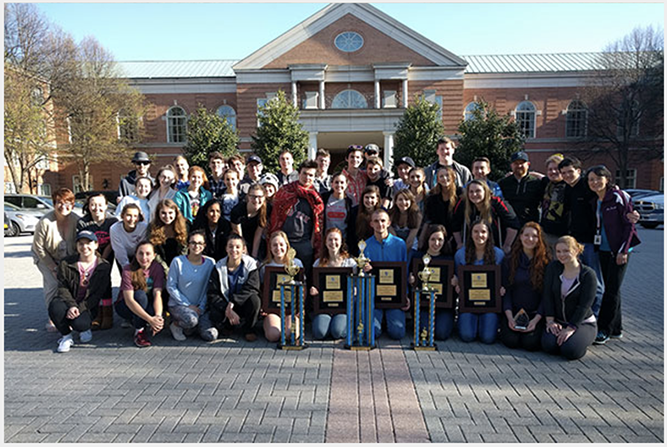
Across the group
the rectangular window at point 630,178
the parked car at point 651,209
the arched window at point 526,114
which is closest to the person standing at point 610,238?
the parked car at point 651,209

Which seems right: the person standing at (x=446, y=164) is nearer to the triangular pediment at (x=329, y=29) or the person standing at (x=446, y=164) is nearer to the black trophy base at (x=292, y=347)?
the black trophy base at (x=292, y=347)

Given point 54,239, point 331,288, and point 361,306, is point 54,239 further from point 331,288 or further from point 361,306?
point 361,306

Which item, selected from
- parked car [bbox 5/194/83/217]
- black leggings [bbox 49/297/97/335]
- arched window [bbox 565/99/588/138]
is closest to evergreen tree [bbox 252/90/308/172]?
parked car [bbox 5/194/83/217]

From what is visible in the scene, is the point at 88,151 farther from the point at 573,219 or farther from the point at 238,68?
the point at 573,219

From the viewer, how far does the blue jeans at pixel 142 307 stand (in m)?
5.66

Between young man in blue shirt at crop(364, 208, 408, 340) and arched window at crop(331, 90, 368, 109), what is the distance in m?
31.5

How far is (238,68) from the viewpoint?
35125 mm

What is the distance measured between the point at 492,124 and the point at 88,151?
28536 mm

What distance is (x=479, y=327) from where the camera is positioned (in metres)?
5.69

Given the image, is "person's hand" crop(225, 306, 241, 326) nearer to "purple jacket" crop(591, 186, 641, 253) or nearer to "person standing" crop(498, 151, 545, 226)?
"person standing" crop(498, 151, 545, 226)

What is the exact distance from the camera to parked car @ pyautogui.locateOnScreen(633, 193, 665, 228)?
20.0m

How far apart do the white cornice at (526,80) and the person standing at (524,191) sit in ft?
108

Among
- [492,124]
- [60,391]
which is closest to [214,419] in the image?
[60,391]

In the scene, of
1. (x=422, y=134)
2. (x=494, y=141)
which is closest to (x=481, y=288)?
(x=494, y=141)
